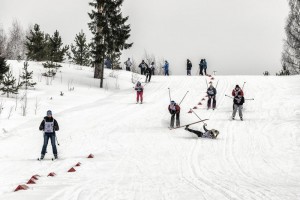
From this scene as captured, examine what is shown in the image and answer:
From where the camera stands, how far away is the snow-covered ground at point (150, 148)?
9.55 m

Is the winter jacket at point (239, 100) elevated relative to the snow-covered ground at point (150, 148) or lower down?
elevated

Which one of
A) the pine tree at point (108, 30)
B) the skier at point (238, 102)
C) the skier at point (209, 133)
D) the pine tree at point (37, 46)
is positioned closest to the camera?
the skier at point (209, 133)

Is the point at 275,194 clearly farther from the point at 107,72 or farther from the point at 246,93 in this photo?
the point at 107,72

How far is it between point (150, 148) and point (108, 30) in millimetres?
19056

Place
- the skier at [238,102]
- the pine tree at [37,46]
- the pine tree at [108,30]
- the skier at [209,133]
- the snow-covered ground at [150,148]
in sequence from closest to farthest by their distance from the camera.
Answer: the snow-covered ground at [150,148]
the skier at [209,133]
the skier at [238,102]
the pine tree at [108,30]
the pine tree at [37,46]

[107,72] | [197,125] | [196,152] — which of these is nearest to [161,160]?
[196,152]

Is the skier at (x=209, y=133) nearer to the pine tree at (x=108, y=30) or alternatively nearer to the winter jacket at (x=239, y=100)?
the winter jacket at (x=239, y=100)

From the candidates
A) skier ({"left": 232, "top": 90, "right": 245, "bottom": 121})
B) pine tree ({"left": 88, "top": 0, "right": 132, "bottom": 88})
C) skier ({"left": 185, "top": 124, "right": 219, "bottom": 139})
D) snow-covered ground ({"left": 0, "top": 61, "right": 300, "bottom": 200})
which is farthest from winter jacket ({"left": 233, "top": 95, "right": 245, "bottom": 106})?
pine tree ({"left": 88, "top": 0, "right": 132, "bottom": 88})

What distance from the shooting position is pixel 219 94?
28750mm

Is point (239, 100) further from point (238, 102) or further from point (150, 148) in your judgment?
point (150, 148)

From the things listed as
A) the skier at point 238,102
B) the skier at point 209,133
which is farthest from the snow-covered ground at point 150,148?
the skier at point 238,102

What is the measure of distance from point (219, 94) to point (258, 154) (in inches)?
594

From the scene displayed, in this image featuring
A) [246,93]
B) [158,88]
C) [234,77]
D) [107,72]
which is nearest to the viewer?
[246,93]

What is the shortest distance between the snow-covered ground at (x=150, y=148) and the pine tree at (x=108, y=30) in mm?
3768
